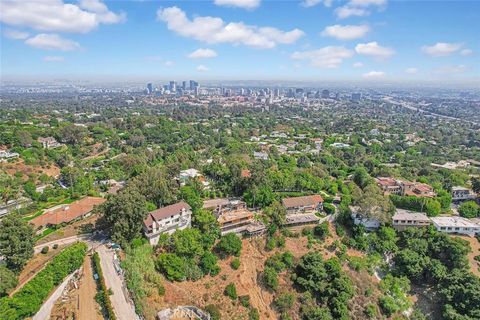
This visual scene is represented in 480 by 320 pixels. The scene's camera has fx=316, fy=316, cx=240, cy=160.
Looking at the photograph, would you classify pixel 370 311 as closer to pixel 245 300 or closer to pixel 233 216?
pixel 245 300

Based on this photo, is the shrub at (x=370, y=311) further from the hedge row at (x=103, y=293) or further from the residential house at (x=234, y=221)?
the hedge row at (x=103, y=293)

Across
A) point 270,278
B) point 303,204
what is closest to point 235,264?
point 270,278

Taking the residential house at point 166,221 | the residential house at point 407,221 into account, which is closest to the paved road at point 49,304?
the residential house at point 166,221

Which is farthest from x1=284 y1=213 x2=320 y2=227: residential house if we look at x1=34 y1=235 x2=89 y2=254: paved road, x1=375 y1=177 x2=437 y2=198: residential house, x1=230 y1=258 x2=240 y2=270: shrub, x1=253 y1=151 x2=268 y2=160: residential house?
x1=253 y1=151 x2=268 y2=160: residential house

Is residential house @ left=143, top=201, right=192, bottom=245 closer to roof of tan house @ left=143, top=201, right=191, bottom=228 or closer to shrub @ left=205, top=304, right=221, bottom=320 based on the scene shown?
roof of tan house @ left=143, top=201, right=191, bottom=228

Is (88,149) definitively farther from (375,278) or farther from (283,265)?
(375,278)

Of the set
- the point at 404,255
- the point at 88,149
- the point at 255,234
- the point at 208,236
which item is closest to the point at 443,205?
the point at 404,255

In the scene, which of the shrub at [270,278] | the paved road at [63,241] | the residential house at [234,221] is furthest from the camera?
the residential house at [234,221]
